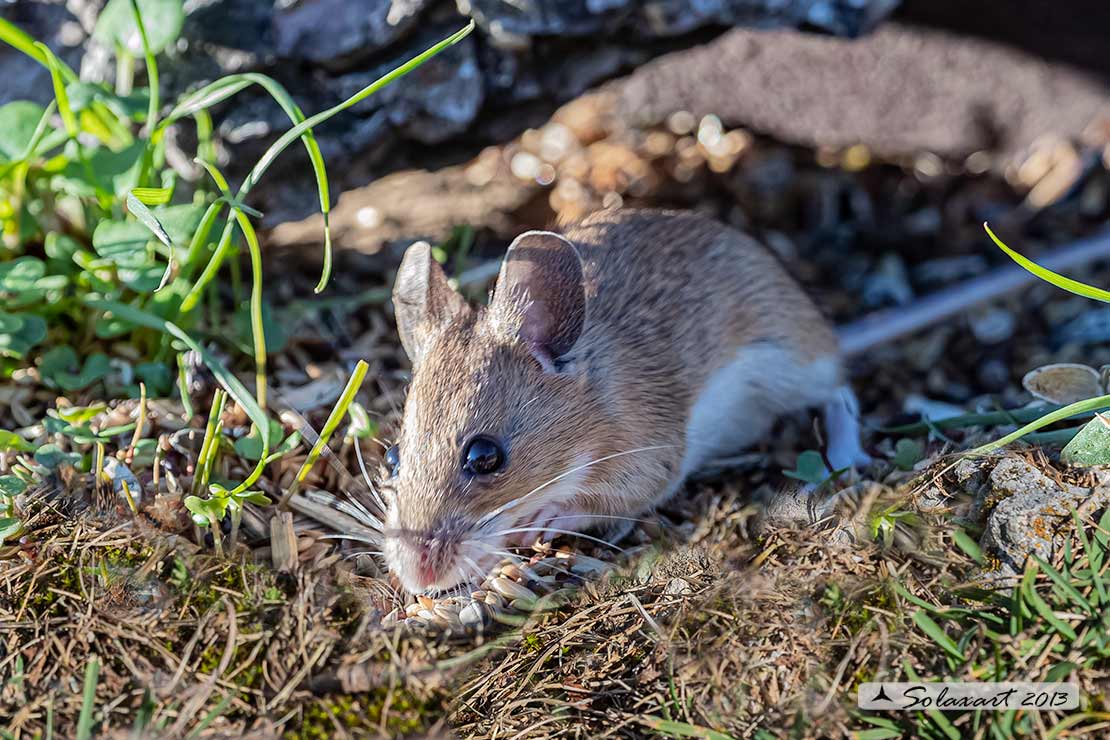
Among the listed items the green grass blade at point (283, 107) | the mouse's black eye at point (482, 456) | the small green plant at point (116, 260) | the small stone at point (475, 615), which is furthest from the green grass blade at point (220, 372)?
the small stone at point (475, 615)

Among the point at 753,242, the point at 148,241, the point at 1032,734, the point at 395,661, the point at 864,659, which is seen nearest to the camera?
the point at 1032,734

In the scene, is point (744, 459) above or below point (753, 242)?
below

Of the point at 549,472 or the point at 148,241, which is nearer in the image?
the point at 549,472

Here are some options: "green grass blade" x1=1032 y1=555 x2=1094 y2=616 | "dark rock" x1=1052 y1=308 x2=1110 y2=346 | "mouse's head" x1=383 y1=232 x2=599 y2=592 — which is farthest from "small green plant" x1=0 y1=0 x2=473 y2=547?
"dark rock" x1=1052 y1=308 x2=1110 y2=346

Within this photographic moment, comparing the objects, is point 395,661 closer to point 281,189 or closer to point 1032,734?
point 1032,734

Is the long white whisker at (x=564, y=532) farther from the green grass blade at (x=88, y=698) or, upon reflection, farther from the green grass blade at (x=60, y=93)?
the green grass blade at (x=60, y=93)

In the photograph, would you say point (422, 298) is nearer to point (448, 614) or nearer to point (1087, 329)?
point (448, 614)

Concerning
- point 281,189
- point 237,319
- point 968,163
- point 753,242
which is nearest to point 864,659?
point 753,242
